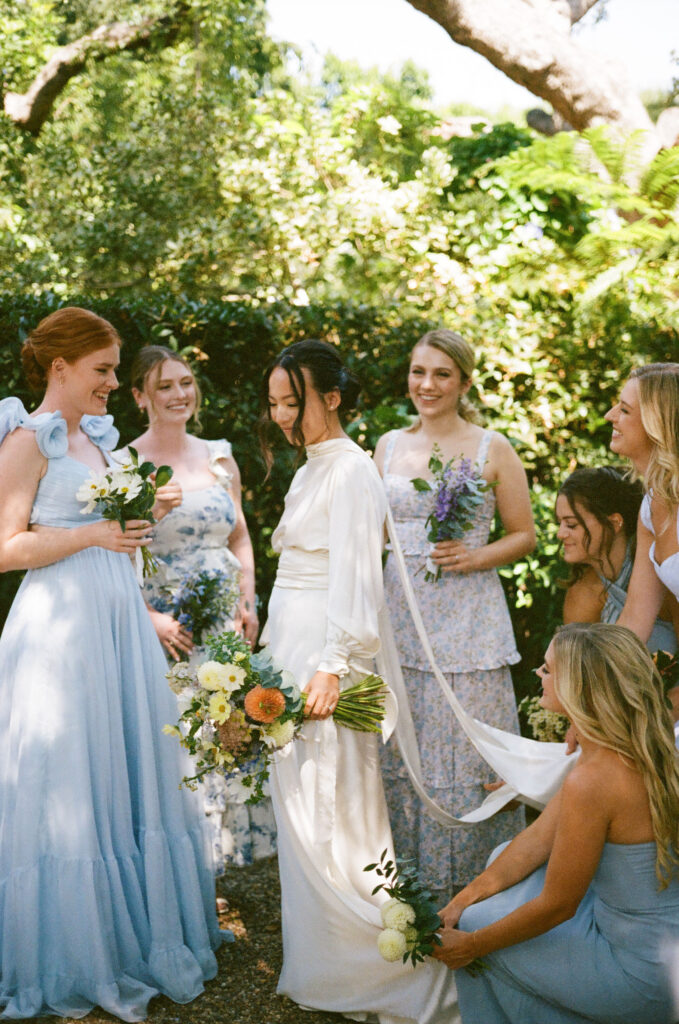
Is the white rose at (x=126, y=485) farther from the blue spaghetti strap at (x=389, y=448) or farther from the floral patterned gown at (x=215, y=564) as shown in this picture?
the blue spaghetti strap at (x=389, y=448)

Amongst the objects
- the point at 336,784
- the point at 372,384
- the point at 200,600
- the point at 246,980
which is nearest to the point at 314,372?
the point at 200,600

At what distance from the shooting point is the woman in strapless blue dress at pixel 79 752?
309 centimetres

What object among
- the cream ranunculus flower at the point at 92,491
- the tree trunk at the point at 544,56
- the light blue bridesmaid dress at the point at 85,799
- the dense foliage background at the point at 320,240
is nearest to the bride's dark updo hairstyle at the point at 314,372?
the cream ranunculus flower at the point at 92,491

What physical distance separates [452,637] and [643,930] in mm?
1538

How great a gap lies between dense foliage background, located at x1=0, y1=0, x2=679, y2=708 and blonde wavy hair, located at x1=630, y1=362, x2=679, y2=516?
1948 mm

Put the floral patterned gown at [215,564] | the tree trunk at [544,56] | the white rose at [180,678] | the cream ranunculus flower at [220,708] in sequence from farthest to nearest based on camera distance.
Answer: the tree trunk at [544,56] → the floral patterned gown at [215,564] → the white rose at [180,678] → the cream ranunculus flower at [220,708]

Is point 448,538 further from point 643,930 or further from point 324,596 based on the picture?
point 643,930

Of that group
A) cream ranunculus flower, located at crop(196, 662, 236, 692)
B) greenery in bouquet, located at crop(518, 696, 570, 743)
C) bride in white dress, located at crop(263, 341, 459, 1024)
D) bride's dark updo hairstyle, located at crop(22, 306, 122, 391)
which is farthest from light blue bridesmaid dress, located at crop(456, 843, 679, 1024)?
bride's dark updo hairstyle, located at crop(22, 306, 122, 391)

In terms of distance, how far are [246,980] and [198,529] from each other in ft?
5.86

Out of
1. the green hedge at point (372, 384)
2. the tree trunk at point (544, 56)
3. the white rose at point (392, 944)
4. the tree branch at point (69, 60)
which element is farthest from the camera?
the tree branch at point (69, 60)

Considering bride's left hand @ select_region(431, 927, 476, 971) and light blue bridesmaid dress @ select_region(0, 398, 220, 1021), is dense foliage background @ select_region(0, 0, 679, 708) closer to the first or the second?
light blue bridesmaid dress @ select_region(0, 398, 220, 1021)

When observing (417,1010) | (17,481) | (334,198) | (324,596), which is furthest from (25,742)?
(334,198)

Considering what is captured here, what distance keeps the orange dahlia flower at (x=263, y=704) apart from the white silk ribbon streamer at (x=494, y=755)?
0.64m

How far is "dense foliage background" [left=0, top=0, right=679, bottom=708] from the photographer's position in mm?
5371
